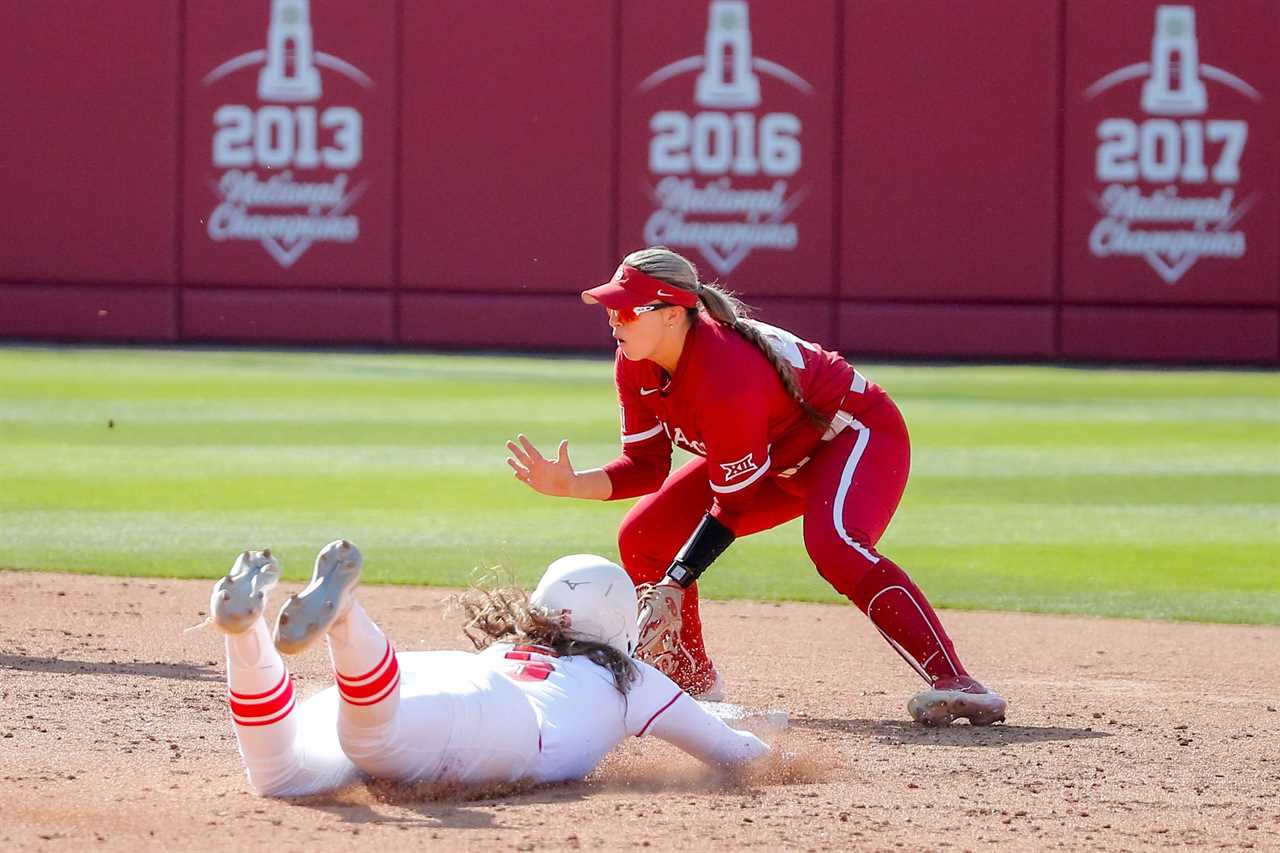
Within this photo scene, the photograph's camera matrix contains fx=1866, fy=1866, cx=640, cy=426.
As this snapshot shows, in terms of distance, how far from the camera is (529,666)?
163 inches

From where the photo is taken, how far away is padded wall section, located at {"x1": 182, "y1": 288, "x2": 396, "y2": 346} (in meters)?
20.0

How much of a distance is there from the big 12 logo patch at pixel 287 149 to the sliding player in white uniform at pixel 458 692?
1600cm

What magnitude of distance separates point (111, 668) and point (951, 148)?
15088mm

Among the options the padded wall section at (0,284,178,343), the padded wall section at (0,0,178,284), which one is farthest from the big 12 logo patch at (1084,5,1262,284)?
the padded wall section at (0,284,178,343)

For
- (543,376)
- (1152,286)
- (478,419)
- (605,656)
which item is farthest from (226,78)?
(605,656)

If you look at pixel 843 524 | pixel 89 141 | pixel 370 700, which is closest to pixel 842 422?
pixel 843 524

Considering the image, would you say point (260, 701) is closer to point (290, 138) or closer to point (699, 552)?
point (699, 552)

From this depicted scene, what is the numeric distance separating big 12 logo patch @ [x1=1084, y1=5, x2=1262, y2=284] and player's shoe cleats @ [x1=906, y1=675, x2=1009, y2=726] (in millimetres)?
15098

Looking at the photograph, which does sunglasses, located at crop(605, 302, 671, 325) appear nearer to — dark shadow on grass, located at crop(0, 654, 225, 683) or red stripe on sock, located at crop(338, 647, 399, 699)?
red stripe on sock, located at crop(338, 647, 399, 699)

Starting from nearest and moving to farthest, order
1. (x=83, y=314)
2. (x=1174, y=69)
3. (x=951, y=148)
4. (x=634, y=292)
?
(x=634, y=292) → (x=1174, y=69) → (x=951, y=148) → (x=83, y=314)

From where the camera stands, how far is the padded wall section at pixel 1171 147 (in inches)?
759

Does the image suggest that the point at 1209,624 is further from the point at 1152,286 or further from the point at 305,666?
the point at 1152,286

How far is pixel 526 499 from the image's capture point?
33.2ft

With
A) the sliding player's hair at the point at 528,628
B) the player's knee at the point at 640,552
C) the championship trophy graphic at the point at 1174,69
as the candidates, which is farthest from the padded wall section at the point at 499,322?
the sliding player's hair at the point at 528,628
